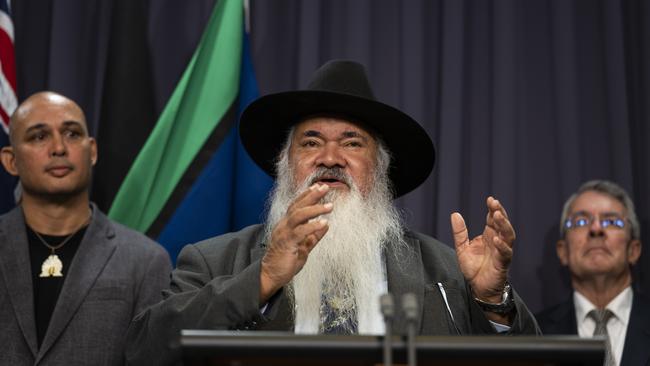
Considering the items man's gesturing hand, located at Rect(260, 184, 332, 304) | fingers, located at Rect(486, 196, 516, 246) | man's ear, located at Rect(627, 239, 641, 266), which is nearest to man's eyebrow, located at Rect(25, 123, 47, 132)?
man's gesturing hand, located at Rect(260, 184, 332, 304)

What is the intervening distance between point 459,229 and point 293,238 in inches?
22.2

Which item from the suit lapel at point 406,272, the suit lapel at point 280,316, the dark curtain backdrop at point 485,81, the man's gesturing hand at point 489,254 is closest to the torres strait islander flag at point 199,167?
the dark curtain backdrop at point 485,81

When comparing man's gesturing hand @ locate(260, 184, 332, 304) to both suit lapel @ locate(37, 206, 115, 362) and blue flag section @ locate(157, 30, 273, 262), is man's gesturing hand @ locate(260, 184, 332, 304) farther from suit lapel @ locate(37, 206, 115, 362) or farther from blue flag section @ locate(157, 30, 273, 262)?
blue flag section @ locate(157, 30, 273, 262)

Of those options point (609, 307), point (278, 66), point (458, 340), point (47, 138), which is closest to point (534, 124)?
point (609, 307)

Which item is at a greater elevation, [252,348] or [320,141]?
[320,141]

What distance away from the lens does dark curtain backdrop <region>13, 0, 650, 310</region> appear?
4344mm

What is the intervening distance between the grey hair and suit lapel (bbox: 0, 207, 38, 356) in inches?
99.1

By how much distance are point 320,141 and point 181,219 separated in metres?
1.07

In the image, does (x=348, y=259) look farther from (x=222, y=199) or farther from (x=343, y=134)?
(x=222, y=199)

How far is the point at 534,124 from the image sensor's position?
4387 mm

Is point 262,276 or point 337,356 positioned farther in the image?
point 262,276

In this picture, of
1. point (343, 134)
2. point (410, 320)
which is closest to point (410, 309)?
point (410, 320)

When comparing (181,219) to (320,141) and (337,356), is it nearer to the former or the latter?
(320,141)

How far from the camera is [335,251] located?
304 centimetres
